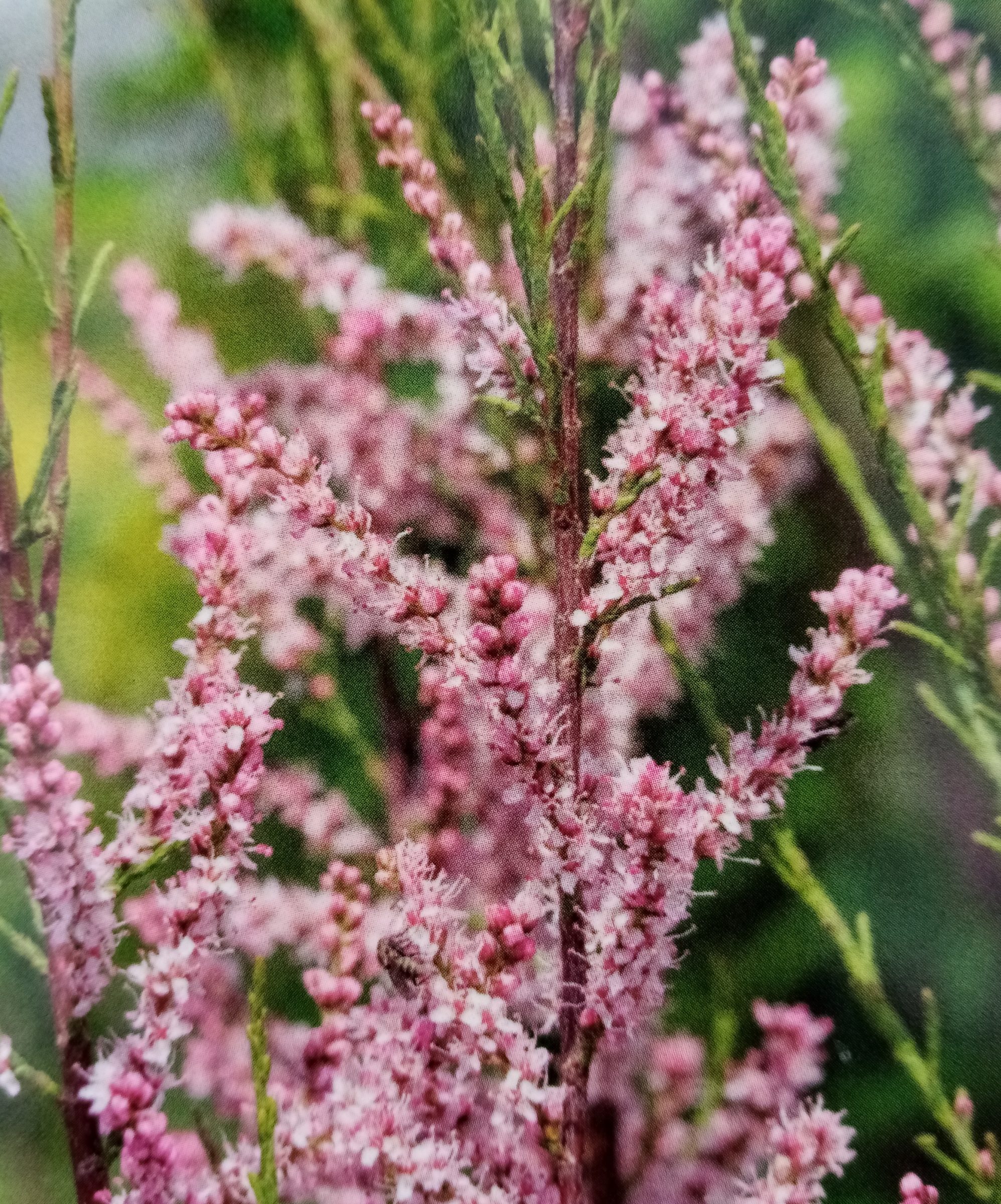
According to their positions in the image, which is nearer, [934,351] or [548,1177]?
[548,1177]

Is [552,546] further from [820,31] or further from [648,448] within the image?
[820,31]

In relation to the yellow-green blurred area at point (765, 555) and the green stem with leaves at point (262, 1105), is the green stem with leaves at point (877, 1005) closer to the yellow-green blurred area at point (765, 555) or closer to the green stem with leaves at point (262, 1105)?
the yellow-green blurred area at point (765, 555)

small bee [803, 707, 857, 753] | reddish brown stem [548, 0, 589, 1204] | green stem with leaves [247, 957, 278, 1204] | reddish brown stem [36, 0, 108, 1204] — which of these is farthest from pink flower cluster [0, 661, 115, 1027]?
small bee [803, 707, 857, 753]

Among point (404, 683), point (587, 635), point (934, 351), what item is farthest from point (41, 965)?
point (934, 351)

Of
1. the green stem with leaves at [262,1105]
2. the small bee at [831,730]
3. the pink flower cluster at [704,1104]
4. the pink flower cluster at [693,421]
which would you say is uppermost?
the pink flower cluster at [693,421]

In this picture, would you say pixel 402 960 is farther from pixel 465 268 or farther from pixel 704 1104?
pixel 465 268

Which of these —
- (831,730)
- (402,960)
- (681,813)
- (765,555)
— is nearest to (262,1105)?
(402,960)

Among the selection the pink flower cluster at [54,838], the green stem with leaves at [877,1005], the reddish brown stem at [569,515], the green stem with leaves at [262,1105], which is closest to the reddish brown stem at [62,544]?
the pink flower cluster at [54,838]
